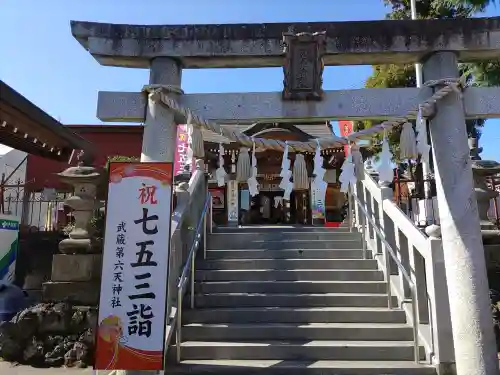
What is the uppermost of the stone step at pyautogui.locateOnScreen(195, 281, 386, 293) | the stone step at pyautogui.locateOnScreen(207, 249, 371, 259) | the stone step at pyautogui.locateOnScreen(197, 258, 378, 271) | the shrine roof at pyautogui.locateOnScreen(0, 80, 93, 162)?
the shrine roof at pyautogui.locateOnScreen(0, 80, 93, 162)

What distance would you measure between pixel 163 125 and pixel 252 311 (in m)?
3.09

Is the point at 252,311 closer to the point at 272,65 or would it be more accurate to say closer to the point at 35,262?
the point at 272,65

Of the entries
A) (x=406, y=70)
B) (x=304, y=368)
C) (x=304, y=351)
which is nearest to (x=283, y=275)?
(x=304, y=351)

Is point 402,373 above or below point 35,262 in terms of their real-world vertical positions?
below

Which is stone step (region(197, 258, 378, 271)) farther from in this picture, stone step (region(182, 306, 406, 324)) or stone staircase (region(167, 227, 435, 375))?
stone step (region(182, 306, 406, 324))

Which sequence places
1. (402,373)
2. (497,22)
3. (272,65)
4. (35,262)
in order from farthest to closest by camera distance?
Result: (35,262)
(272,65)
(497,22)
(402,373)

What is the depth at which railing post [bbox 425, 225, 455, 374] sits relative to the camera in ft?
16.2

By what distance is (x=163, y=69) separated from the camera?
5.38 meters

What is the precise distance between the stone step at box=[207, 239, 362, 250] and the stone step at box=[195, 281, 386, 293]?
57.6 inches

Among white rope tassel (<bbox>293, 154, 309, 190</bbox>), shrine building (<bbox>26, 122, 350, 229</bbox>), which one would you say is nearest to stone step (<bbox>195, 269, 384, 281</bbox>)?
white rope tassel (<bbox>293, 154, 309, 190</bbox>)

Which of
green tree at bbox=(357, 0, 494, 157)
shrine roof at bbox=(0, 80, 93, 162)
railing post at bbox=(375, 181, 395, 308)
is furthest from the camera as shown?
green tree at bbox=(357, 0, 494, 157)

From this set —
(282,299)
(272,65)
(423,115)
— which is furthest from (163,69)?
(282,299)

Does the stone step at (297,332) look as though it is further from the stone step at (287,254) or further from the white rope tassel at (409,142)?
the white rope tassel at (409,142)

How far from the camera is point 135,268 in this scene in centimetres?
446
